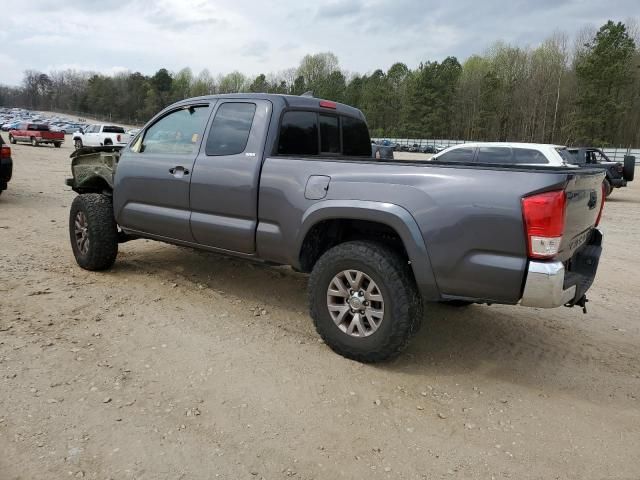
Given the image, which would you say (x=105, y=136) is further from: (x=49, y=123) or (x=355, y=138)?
(x=49, y=123)

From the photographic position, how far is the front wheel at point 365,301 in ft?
10.7

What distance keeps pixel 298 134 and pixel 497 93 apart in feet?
228

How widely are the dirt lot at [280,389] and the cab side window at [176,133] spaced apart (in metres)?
1.40

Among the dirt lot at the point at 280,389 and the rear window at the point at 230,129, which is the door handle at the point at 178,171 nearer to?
the rear window at the point at 230,129

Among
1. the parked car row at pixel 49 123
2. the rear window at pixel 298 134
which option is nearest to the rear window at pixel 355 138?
the rear window at pixel 298 134

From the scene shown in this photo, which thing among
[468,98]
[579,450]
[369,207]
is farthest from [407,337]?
[468,98]

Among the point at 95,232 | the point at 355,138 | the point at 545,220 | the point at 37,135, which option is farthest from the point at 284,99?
the point at 37,135

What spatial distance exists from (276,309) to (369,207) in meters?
1.72

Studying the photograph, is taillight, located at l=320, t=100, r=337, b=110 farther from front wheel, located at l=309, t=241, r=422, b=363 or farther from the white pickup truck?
the white pickup truck

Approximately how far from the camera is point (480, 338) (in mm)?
4141

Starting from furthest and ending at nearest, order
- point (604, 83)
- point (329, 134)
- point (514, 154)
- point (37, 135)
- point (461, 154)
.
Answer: point (604, 83) → point (37, 135) → point (461, 154) → point (514, 154) → point (329, 134)

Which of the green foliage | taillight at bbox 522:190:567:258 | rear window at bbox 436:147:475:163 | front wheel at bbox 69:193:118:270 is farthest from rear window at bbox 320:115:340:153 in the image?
the green foliage

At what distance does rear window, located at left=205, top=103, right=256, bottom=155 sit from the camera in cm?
412

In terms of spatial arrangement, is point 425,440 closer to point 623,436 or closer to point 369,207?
point 623,436
